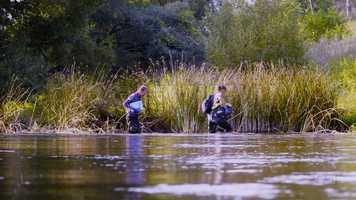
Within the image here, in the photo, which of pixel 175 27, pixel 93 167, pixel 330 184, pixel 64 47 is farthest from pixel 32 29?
pixel 330 184

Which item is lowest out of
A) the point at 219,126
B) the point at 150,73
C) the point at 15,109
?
the point at 219,126

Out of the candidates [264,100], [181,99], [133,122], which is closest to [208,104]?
[133,122]

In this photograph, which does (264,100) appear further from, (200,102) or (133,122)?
(133,122)

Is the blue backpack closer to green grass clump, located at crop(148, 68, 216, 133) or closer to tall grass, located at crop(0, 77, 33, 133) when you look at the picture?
green grass clump, located at crop(148, 68, 216, 133)

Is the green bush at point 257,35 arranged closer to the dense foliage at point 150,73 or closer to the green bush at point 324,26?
the dense foliage at point 150,73

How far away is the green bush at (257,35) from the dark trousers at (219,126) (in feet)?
52.2

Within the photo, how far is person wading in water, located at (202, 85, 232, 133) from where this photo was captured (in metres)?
19.6

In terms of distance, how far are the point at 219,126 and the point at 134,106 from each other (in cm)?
202

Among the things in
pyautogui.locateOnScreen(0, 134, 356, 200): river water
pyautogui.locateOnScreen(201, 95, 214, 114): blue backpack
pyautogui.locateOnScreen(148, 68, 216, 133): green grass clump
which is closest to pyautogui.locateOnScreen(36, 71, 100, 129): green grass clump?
pyautogui.locateOnScreen(148, 68, 216, 133): green grass clump

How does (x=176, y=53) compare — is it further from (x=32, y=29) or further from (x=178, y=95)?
(x=178, y=95)

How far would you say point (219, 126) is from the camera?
A: 1988cm

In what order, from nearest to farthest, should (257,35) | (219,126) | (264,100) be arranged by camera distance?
(219,126) → (264,100) → (257,35)

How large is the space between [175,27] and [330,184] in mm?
39306

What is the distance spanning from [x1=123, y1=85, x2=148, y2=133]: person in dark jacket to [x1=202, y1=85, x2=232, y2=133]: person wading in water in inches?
58.8
